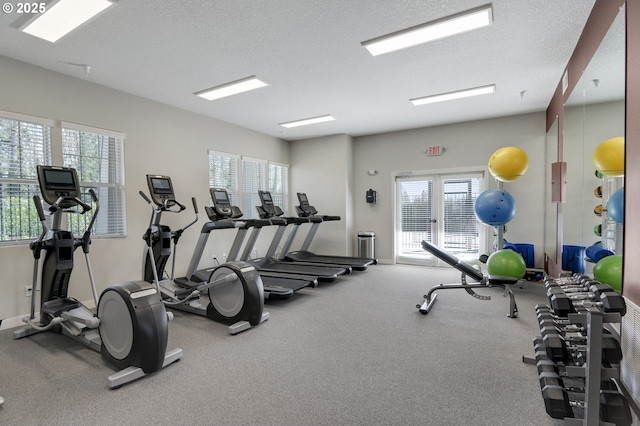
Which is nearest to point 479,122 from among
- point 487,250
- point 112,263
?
point 487,250

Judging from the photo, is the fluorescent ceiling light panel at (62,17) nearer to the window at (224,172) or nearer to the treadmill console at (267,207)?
the window at (224,172)

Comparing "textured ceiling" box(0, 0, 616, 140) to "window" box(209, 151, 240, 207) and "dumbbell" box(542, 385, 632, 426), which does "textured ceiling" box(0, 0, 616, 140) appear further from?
"dumbbell" box(542, 385, 632, 426)

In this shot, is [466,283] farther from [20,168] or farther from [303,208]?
[20,168]

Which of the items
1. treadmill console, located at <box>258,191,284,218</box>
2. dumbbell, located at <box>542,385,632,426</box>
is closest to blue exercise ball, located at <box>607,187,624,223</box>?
dumbbell, located at <box>542,385,632,426</box>

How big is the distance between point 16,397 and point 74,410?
536 mm

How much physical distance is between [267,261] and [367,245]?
7.90ft

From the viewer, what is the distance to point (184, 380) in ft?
7.83

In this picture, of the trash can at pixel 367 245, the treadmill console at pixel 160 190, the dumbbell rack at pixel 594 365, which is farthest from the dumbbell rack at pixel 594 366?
the trash can at pixel 367 245

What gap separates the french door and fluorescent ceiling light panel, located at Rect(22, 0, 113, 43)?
5.96 meters

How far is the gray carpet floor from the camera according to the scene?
1980 mm

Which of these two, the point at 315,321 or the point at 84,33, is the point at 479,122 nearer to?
the point at 315,321

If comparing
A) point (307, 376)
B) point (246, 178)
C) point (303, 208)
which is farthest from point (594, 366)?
point (246, 178)

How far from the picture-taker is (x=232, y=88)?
4.48 m

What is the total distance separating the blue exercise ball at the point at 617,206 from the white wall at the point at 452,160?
392 cm
